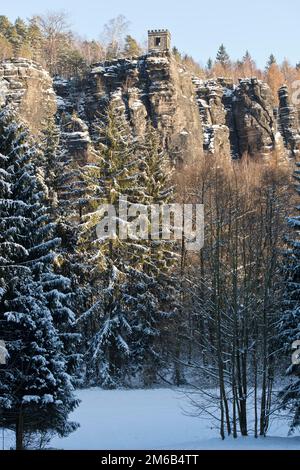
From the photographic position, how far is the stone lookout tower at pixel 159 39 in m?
56.3

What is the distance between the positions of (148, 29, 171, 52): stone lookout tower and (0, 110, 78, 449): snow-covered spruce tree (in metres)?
44.6

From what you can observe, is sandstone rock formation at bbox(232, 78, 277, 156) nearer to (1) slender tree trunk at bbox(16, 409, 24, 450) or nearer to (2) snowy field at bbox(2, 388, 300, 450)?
(2) snowy field at bbox(2, 388, 300, 450)

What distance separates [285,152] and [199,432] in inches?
1919

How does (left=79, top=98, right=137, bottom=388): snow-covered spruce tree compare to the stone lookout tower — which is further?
the stone lookout tower

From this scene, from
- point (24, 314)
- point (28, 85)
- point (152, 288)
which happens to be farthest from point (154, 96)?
point (24, 314)

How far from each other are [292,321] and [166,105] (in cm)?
3995

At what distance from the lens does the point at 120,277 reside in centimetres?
2522

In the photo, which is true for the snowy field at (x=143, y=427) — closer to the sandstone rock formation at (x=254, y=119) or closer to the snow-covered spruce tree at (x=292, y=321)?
the snow-covered spruce tree at (x=292, y=321)

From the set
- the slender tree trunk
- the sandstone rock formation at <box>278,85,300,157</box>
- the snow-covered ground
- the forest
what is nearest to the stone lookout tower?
the sandstone rock formation at <box>278,85,300,157</box>

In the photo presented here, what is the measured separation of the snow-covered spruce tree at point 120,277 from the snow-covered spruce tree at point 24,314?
9.86 meters

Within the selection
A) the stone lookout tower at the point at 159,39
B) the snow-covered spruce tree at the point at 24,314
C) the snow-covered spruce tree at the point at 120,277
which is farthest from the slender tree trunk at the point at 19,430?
the stone lookout tower at the point at 159,39

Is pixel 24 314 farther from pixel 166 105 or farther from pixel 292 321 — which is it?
pixel 166 105

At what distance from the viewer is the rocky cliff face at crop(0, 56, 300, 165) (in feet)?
167
